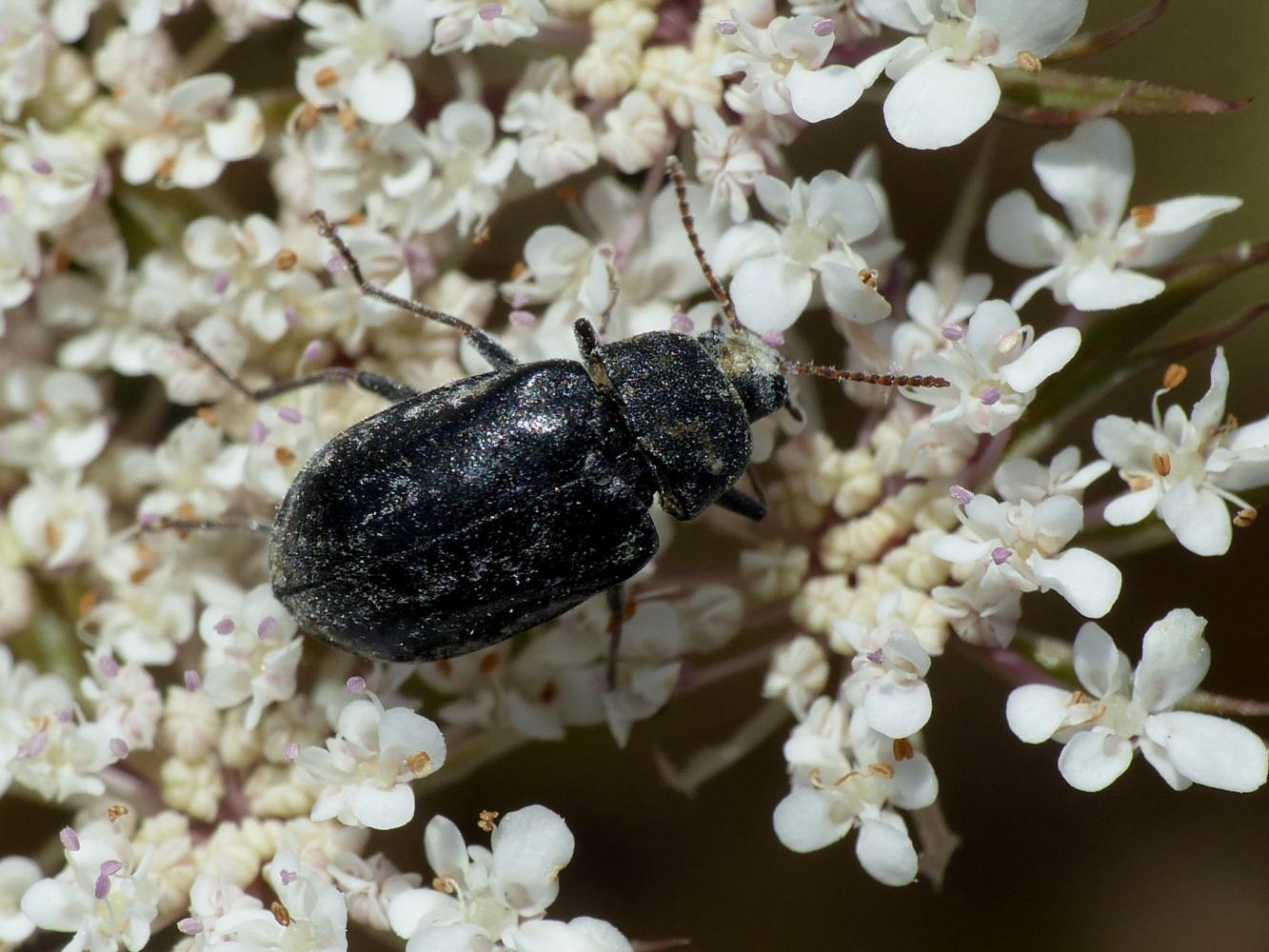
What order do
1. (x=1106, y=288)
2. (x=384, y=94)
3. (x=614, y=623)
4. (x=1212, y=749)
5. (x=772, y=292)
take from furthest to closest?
(x=384, y=94)
(x=614, y=623)
(x=772, y=292)
(x=1106, y=288)
(x=1212, y=749)

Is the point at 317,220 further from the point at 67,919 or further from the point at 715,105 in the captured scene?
the point at 67,919

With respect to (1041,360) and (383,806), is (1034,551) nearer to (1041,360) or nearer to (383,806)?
(1041,360)

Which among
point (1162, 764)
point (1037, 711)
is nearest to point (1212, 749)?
point (1162, 764)

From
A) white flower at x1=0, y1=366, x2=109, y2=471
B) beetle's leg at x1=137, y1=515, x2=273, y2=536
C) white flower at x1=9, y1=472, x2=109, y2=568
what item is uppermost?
white flower at x1=0, y1=366, x2=109, y2=471

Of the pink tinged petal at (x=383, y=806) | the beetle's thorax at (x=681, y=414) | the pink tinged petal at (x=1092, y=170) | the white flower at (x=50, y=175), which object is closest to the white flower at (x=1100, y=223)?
the pink tinged petal at (x=1092, y=170)

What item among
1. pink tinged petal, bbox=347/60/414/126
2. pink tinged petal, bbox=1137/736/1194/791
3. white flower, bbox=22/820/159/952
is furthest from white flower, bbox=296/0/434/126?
pink tinged petal, bbox=1137/736/1194/791

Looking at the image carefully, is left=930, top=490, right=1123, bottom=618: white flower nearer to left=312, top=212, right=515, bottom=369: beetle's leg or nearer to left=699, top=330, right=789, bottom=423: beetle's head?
left=699, top=330, right=789, bottom=423: beetle's head
